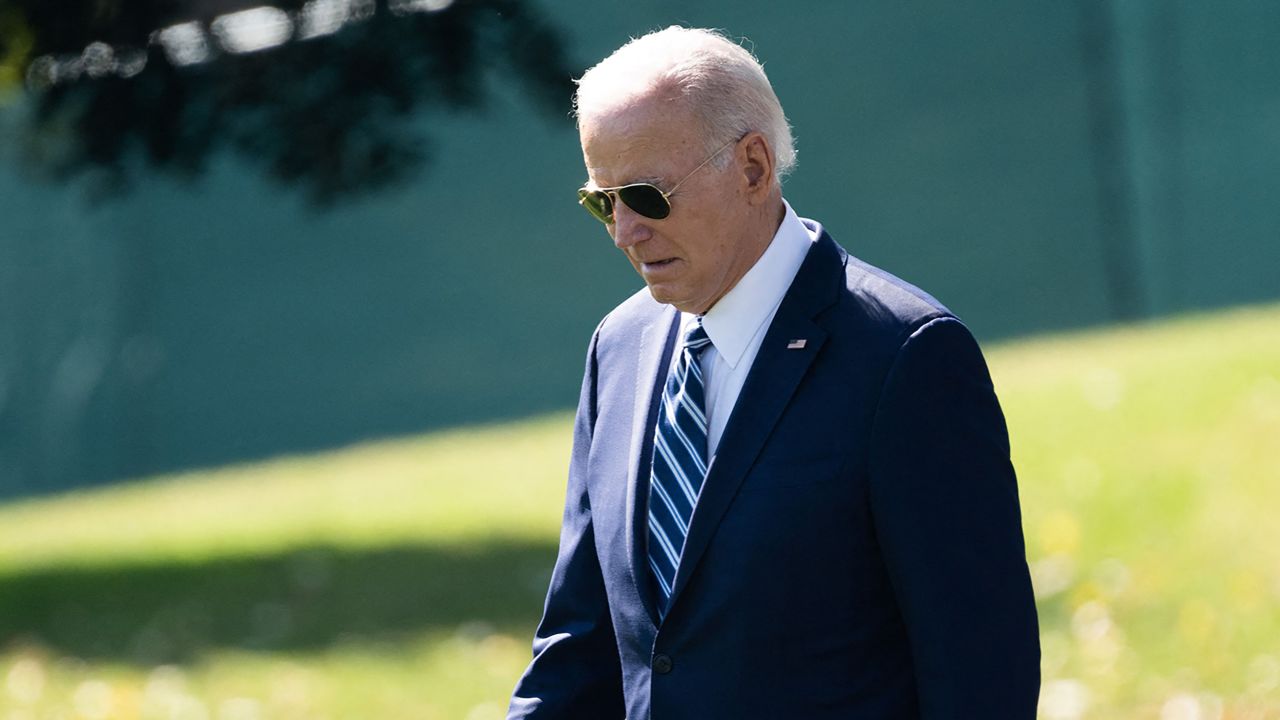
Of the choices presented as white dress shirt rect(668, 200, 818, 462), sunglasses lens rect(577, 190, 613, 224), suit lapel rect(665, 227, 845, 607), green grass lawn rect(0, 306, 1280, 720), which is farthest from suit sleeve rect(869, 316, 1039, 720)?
green grass lawn rect(0, 306, 1280, 720)

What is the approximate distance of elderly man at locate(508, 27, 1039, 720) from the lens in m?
2.30

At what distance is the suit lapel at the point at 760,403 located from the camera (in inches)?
93.0

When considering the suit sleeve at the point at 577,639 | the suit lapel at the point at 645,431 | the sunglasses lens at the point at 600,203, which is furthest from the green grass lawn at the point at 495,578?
the sunglasses lens at the point at 600,203

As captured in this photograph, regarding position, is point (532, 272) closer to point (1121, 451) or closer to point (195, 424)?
point (195, 424)

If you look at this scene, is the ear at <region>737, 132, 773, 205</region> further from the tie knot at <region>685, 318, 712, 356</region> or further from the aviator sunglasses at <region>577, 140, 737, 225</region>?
the tie knot at <region>685, 318, 712, 356</region>

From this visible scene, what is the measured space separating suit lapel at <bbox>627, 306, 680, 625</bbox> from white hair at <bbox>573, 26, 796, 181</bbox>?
36cm

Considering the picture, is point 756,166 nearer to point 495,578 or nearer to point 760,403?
point 760,403

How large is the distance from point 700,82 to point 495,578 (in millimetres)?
6885

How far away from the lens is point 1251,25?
1811 cm

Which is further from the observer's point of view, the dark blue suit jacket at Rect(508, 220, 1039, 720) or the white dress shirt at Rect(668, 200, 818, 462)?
the white dress shirt at Rect(668, 200, 818, 462)

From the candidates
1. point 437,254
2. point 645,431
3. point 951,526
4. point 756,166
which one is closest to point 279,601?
point 645,431

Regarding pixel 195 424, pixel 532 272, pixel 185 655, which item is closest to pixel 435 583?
pixel 185 655

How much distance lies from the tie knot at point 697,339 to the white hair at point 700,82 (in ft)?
0.86

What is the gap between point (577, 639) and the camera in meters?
2.76
